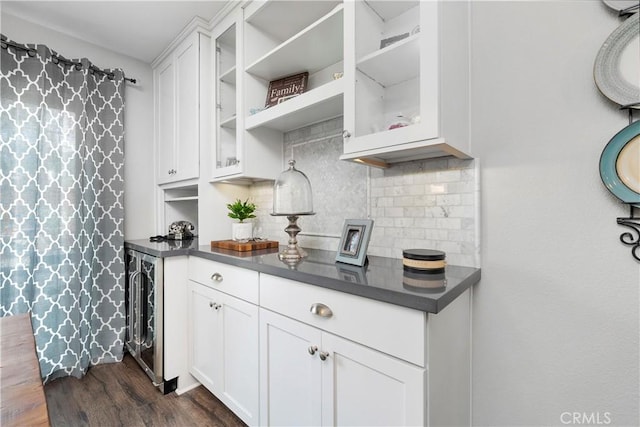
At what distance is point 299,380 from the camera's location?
1.16 metres

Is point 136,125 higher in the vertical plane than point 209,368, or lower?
higher

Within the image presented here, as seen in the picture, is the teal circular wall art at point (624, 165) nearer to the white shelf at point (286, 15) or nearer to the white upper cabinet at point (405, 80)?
the white upper cabinet at point (405, 80)

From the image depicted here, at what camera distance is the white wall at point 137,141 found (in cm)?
241

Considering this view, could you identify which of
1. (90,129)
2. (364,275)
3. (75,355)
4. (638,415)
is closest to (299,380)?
(364,275)

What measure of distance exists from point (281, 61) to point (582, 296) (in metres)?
1.84

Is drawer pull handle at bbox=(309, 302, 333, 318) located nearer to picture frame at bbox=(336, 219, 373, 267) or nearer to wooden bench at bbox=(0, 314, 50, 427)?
picture frame at bbox=(336, 219, 373, 267)

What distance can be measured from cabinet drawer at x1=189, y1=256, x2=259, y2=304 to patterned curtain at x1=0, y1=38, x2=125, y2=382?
0.93 meters

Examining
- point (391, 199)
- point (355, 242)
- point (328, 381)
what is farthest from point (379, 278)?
point (391, 199)

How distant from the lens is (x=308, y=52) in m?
1.63

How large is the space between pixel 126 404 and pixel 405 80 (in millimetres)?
2400

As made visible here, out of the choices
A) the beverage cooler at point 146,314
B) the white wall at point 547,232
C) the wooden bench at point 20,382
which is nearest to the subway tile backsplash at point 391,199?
the white wall at point 547,232

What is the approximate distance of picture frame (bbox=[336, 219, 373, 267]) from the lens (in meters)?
1.24

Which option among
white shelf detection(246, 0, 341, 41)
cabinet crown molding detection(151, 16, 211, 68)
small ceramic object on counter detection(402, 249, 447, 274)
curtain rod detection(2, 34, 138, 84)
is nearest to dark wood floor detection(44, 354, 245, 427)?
small ceramic object on counter detection(402, 249, 447, 274)

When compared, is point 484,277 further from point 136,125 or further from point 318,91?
point 136,125
